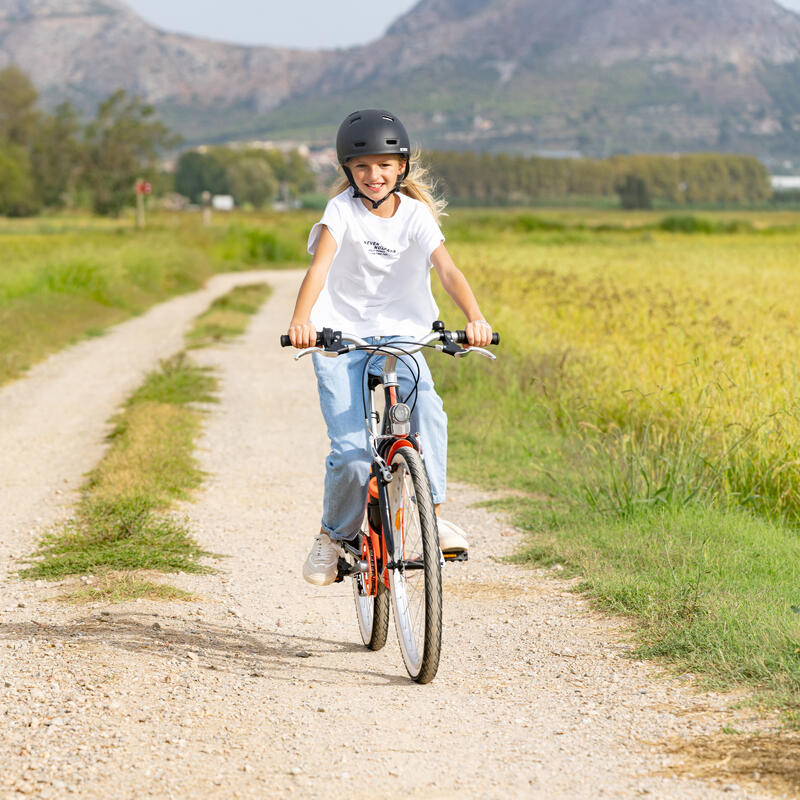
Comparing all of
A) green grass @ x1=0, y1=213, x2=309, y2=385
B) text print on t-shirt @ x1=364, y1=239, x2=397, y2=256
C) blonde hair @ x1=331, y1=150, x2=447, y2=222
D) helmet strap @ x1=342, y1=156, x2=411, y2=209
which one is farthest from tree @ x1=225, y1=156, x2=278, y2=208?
text print on t-shirt @ x1=364, y1=239, x2=397, y2=256

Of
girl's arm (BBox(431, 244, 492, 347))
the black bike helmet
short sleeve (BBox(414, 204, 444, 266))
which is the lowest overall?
girl's arm (BBox(431, 244, 492, 347))

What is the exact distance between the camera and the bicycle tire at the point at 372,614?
16.5ft

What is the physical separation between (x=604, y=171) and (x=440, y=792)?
18615 centimetres

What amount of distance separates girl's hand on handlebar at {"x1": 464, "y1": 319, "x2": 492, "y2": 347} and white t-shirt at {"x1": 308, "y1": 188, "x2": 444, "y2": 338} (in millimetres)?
247

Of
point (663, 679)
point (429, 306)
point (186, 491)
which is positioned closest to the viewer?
point (663, 679)

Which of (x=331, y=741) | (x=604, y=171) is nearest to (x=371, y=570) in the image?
(x=331, y=741)

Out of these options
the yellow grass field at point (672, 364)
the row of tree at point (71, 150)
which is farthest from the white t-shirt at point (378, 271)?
the row of tree at point (71, 150)

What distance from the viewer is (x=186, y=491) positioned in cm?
855

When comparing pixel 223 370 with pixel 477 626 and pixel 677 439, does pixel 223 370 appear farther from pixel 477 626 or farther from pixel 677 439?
pixel 477 626

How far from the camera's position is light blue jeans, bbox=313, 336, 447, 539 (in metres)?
4.81

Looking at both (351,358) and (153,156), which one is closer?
(351,358)

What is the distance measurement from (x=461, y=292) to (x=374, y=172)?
58 cm

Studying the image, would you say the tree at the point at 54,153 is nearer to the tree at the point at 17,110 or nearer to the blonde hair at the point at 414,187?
the tree at the point at 17,110

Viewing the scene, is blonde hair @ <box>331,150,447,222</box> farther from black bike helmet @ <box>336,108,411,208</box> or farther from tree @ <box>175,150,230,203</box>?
tree @ <box>175,150,230,203</box>
